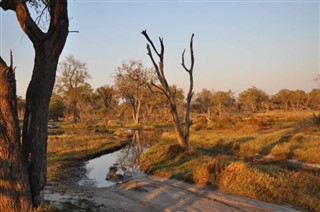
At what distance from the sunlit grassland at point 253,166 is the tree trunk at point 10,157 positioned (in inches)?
320

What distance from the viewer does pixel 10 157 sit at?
6.76 metres

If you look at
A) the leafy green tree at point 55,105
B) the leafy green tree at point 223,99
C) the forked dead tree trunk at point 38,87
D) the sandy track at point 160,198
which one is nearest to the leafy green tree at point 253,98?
the leafy green tree at point 223,99

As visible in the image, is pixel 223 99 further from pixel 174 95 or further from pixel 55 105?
pixel 174 95

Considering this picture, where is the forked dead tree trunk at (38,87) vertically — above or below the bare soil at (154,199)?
above

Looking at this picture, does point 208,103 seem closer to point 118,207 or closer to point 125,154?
point 125,154

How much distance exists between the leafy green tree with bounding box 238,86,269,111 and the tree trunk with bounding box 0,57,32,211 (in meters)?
89.2

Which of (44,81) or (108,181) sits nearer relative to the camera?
(44,81)

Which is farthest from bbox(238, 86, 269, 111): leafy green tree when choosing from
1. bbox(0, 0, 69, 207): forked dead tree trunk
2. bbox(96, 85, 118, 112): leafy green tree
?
bbox(0, 0, 69, 207): forked dead tree trunk

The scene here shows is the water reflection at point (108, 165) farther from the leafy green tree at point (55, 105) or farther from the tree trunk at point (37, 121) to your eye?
the leafy green tree at point (55, 105)

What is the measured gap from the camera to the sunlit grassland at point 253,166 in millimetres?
11000

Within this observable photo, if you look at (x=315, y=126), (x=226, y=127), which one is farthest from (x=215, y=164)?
(x=226, y=127)

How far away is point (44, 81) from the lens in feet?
25.0

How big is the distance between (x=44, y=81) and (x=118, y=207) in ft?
15.3

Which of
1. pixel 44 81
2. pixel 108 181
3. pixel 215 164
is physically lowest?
pixel 108 181
